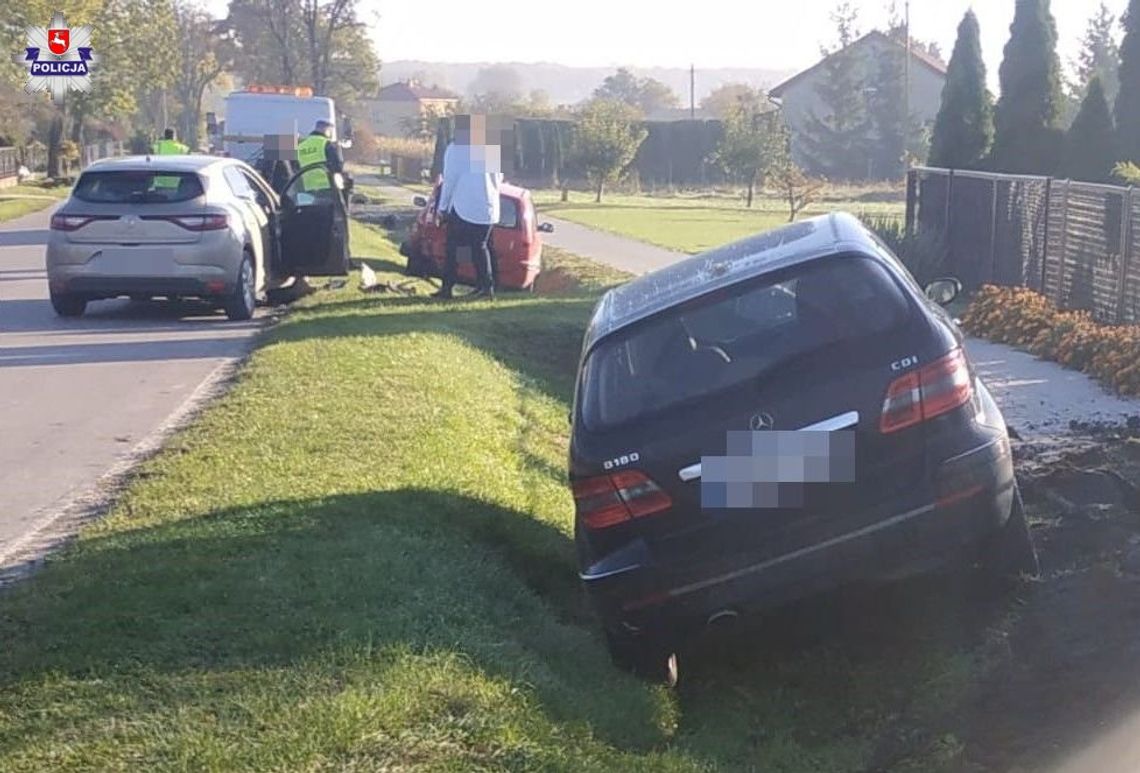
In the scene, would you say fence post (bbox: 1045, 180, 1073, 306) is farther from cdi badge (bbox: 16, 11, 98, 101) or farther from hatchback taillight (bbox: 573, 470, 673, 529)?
cdi badge (bbox: 16, 11, 98, 101)

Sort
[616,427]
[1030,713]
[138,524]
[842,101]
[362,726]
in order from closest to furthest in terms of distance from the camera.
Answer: [362,726]
[1030,713]
[616,427]
[138,524]
[842,101]

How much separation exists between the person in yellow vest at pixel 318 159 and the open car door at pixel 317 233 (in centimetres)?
12

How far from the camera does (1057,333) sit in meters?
14.6

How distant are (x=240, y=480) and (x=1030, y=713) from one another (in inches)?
162

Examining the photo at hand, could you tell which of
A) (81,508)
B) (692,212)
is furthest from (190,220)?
(692,212)

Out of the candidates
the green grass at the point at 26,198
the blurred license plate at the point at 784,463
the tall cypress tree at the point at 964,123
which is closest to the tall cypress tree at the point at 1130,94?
the tall cypress tree at the point at 964,123

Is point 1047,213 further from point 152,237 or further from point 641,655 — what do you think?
point 641,655

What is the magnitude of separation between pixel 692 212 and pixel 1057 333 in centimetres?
3596

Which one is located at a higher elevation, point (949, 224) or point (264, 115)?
point (264, 115)

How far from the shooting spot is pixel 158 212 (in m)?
14.7

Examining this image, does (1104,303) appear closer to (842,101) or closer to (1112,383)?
(1112,383)

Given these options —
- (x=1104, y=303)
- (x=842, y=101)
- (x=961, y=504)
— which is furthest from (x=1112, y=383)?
(x=842, y=101)

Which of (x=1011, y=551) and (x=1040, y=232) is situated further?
(x=1040, y=232)

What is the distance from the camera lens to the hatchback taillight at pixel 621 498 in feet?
18.5
